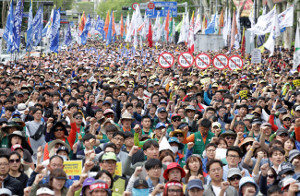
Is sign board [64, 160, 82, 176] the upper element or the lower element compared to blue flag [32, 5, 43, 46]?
lower

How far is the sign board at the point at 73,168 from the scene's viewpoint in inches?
250

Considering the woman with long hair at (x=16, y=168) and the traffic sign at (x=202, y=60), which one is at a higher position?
the traffic sign at (x=202, y=60)

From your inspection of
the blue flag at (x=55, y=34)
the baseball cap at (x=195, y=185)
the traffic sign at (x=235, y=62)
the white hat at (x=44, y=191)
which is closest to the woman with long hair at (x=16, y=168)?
the white hat at (x=44, y=191)

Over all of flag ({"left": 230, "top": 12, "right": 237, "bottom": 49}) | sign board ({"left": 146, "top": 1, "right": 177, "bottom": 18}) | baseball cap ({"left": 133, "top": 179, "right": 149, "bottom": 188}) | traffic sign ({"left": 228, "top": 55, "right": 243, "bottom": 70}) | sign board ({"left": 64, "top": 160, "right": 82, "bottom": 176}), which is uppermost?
sign board ({"left": 146, "top": 1, "right": 177, "bottom": 18})

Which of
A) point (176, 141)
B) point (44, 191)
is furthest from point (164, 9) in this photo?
point (44, 191)

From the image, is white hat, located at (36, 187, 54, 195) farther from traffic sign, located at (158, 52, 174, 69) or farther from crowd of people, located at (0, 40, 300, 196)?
traffic sign, located at (158, 52, 174, 69)

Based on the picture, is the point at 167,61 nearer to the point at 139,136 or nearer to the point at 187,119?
the point at 187,119

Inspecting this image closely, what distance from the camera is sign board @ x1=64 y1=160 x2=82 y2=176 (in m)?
6.36

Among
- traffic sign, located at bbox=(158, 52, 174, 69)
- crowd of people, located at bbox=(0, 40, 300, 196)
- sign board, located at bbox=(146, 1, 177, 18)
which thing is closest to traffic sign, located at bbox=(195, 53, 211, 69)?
traffic sign, located at bbox=(158, 52, 174, 69)

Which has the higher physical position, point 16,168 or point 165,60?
point 165,60

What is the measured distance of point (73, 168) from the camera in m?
6.38

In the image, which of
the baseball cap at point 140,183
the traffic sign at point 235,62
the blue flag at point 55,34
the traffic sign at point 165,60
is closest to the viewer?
the baseball cap at point 140,183

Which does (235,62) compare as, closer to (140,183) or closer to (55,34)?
(55,34)

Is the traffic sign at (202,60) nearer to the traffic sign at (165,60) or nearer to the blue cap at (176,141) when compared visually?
the traffic sign at (165,60)
